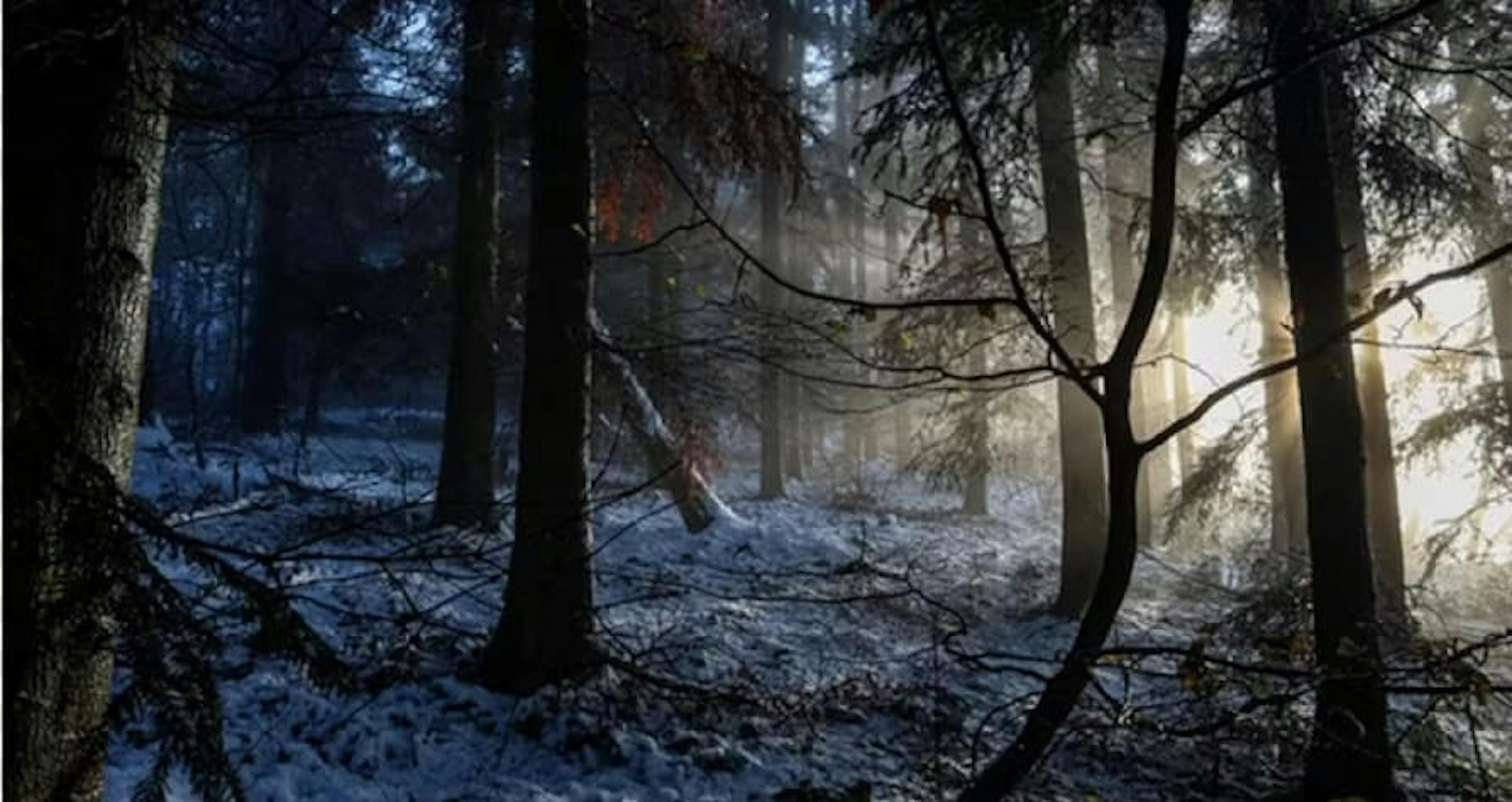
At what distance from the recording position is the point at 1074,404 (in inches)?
428

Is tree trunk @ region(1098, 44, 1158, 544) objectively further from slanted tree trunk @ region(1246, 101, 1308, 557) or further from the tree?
slanted tree trunk @ region(1246, 101, 1308, 557)

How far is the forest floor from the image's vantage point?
3094 millimetres

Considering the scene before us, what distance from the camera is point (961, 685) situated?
7906mm

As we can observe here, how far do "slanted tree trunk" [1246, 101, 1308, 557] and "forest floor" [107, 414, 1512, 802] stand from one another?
343 cm


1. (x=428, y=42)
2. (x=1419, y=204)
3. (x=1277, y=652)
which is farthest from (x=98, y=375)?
(x=1419, y=204)

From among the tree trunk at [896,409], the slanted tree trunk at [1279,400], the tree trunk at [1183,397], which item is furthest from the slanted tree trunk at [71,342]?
the tree trunk at [896,409]

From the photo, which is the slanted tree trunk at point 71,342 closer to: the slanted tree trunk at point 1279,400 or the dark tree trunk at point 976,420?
the dark tree trunk at point 976,420

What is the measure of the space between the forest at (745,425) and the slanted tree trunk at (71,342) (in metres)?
0.01

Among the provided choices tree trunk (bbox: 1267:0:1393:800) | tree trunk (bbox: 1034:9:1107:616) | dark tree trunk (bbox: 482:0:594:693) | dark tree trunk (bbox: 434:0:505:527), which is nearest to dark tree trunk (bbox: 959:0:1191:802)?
dark tree trunk (bbox: 482:0:594:693)

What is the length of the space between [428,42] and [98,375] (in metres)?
9.50

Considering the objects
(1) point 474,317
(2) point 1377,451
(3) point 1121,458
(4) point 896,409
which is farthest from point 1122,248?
(3) point 1121,458

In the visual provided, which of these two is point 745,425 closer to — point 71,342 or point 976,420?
point 976,420

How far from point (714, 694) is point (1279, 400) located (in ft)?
25.0

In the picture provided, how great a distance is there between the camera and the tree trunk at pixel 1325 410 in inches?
226
